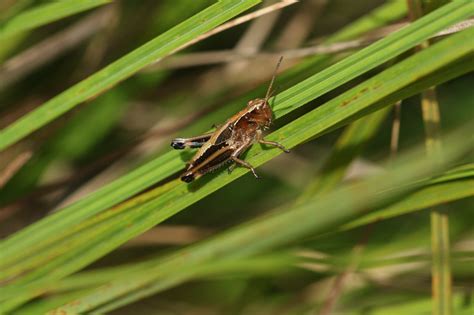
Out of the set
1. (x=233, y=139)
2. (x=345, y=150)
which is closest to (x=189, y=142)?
(x=233, y=139)

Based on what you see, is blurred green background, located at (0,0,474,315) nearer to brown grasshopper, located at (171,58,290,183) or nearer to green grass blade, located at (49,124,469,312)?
brown grasshopper, located at (171,58,290,183)

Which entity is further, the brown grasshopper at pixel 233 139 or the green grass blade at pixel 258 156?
the brown grasshopper at pixel 233 139

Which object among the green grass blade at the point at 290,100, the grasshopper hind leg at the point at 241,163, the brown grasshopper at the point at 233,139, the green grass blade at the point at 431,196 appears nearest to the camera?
the green grass blade at the point at 290,100

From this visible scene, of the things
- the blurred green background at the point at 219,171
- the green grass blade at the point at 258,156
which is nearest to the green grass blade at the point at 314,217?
the green grass blade at the point at 258,156

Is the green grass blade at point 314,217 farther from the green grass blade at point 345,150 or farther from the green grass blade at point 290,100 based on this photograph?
the green grass blade at point 345,150

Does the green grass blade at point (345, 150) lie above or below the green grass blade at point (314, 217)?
above

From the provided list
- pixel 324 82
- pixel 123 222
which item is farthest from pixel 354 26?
pixel 123 222

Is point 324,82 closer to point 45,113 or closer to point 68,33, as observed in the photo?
point 45,113

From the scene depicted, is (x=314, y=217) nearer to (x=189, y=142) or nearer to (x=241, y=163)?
(x=241, y=163)
